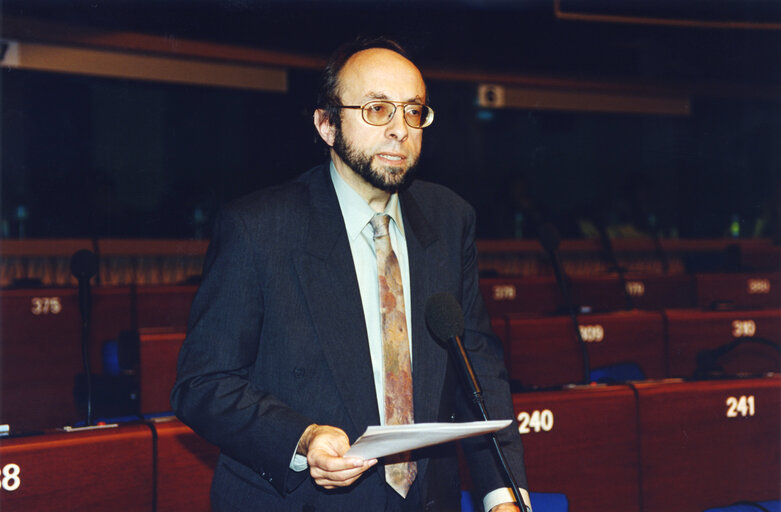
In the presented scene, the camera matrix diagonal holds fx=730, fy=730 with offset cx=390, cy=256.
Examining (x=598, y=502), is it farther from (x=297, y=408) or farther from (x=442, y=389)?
(x=297, y=408)

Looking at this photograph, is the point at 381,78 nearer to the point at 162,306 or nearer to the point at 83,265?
the point at 83,265

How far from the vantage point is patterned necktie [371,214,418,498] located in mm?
1481

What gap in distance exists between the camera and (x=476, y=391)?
51.4 inches

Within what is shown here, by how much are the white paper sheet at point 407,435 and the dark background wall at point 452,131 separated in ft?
14.9

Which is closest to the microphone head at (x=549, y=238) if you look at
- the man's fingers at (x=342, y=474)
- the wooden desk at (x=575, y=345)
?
the wooden desk at (x=575, y=345)

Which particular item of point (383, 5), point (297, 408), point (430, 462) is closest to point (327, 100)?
point (297, 408)

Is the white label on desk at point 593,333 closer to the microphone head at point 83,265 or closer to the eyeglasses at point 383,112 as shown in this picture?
the microphone head at point 83,265

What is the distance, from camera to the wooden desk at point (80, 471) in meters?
1.87

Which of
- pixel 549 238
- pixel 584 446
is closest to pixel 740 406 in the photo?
pixel 584 446

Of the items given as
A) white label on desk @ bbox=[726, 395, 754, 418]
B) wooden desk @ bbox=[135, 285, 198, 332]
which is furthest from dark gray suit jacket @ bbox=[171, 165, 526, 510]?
wooden desk @ bbox=[135, 285, 198, 332]

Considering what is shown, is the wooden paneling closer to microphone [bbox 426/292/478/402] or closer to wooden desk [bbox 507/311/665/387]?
wooden desk [bbox 507/311/665/387]

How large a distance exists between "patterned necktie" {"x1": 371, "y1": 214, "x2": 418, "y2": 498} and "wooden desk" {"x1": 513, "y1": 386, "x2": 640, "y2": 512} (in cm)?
98

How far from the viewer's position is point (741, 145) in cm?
946

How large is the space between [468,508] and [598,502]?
78 cm
